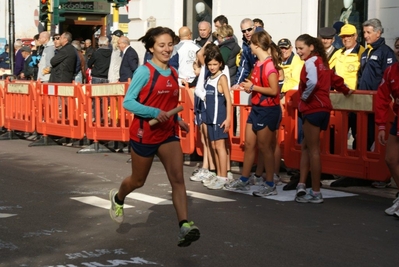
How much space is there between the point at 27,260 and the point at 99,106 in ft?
29.9

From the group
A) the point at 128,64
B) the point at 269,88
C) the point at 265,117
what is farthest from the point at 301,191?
the point at 128,64

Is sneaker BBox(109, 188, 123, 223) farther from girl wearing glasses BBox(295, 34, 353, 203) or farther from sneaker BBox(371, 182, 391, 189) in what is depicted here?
sneaker BBox(371, 182, 391, 189)

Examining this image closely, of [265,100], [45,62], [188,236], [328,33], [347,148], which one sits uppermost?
[328,33]

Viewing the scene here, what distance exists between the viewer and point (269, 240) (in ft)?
27.4

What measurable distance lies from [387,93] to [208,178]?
10.3ft

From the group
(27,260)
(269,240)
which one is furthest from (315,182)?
(27,260)

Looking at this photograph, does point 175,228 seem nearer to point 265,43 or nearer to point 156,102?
point 156,102

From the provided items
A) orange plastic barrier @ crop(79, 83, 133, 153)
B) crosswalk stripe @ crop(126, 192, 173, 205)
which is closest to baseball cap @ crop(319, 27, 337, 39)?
orange plastic barrier @ crop(79, 83, 133, 153)

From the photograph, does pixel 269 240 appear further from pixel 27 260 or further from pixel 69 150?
pixel 69 150

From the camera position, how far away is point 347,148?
11.9 m

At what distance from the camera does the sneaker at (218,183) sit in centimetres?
1169

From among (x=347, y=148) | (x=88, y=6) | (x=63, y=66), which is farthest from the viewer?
(x=88, y=6)

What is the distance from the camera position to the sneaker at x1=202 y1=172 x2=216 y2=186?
1188 cm

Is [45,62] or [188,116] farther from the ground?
[45,62]
